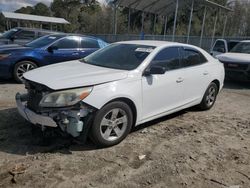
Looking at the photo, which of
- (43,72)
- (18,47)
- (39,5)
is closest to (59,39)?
(18,47)

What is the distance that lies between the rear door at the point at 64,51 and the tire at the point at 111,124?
5.03 m

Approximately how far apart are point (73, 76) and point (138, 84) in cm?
99

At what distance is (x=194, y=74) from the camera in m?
5.44

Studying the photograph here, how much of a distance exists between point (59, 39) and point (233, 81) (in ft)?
22.0

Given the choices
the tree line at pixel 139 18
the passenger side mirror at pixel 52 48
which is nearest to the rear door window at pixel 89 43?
the passenger side mirror at pixel 52 48

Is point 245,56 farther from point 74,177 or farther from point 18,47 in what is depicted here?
point 74,177

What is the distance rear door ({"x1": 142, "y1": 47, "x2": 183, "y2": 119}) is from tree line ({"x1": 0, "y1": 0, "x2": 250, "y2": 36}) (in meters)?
21.1

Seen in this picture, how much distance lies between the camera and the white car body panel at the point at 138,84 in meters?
3.81

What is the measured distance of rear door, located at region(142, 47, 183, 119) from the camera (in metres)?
4.44

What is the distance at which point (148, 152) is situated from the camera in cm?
402

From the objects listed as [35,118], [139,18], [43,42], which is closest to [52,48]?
[43,42]

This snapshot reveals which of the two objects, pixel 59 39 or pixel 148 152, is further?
pixel 59 39

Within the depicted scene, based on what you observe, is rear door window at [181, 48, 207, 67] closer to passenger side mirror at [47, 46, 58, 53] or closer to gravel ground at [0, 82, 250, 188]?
gravel ground at [0, 82, 250, 188]

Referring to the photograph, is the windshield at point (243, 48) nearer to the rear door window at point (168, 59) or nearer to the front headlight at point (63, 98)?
the rear door window at point (168, 59)
